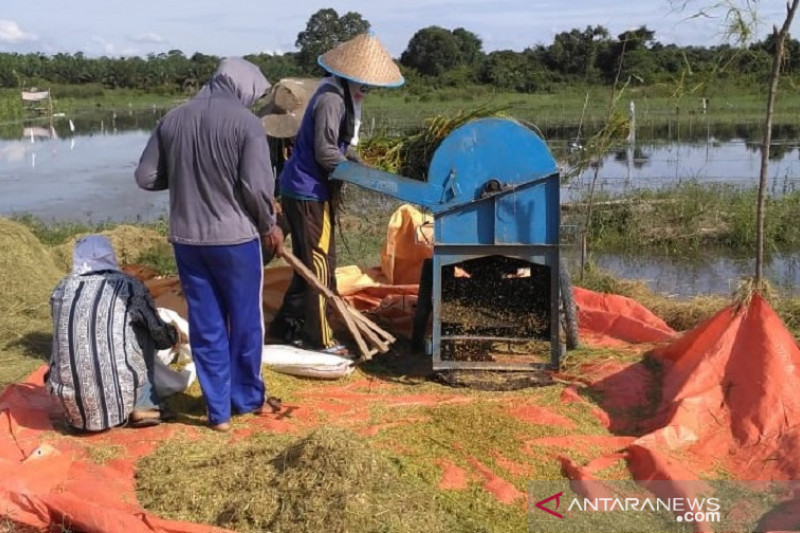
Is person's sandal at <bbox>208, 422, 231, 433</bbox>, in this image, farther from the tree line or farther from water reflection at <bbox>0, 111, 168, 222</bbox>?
the tree line

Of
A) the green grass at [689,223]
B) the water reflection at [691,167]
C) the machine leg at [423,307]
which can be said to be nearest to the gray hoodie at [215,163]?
the machine leg at [423,307]

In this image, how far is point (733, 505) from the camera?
3256 mm

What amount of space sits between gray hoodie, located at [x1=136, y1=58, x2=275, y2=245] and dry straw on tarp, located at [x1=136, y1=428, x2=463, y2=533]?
39.4 inches

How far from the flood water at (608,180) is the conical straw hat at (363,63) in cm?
228

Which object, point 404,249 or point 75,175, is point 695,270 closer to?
point 404,249

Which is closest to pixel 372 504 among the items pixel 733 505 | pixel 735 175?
pixel 733 505

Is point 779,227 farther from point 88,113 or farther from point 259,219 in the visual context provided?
point 88,113

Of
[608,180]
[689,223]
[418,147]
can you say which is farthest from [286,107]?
[608,180]

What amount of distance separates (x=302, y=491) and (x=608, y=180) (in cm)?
1070

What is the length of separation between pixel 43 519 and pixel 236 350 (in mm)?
1256

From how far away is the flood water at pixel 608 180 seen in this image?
8.44 metres

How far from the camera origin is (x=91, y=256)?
390cm

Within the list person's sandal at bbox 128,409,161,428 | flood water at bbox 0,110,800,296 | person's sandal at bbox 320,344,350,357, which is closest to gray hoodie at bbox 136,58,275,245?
person's sandal at bbox 128,409,161,428

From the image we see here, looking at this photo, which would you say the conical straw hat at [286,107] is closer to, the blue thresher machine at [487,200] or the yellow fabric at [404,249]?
the yellow fabric at [404,249]
